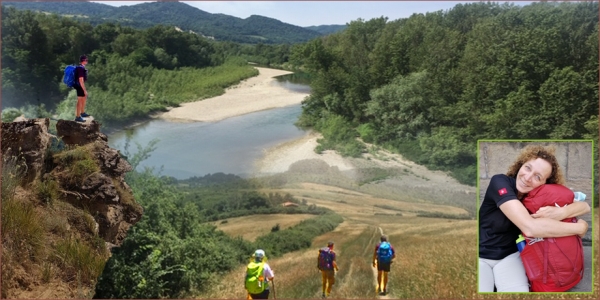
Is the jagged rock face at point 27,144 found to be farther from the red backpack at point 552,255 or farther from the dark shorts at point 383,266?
the red backpack at point 552,255

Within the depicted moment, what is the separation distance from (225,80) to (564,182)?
4901 mm

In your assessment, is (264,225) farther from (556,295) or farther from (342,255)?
(556,295)

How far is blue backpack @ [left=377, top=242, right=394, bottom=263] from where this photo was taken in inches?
202

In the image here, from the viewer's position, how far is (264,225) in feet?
20.4

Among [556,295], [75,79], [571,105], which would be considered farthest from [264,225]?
[571,105]

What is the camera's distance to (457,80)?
6832 millimetres

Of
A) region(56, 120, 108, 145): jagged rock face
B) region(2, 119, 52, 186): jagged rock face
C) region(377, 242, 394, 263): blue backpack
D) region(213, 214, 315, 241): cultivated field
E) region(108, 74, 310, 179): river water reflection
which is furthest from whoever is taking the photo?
region(108, 74, 310, 179): river water reflection

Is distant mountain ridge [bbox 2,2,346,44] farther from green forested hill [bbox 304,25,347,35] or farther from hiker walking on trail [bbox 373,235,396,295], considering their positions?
A: hiker walking on trail [bbox 373,235,396,295]

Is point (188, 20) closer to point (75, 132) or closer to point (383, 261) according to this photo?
point (75, 132)

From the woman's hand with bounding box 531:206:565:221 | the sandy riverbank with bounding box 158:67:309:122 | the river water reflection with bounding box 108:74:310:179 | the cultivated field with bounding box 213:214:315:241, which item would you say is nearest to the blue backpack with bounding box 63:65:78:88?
the river water reflection with bounding box 108:74:310:179

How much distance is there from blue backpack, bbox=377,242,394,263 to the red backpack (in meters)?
1.41

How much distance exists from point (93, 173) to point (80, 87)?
3.57ft

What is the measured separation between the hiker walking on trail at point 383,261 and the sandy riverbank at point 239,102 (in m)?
2.83

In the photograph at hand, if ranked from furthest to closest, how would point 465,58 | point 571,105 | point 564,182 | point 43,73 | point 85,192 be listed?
point 465,58, point 43,73, point 571,105, point 85,192, point 564,182
